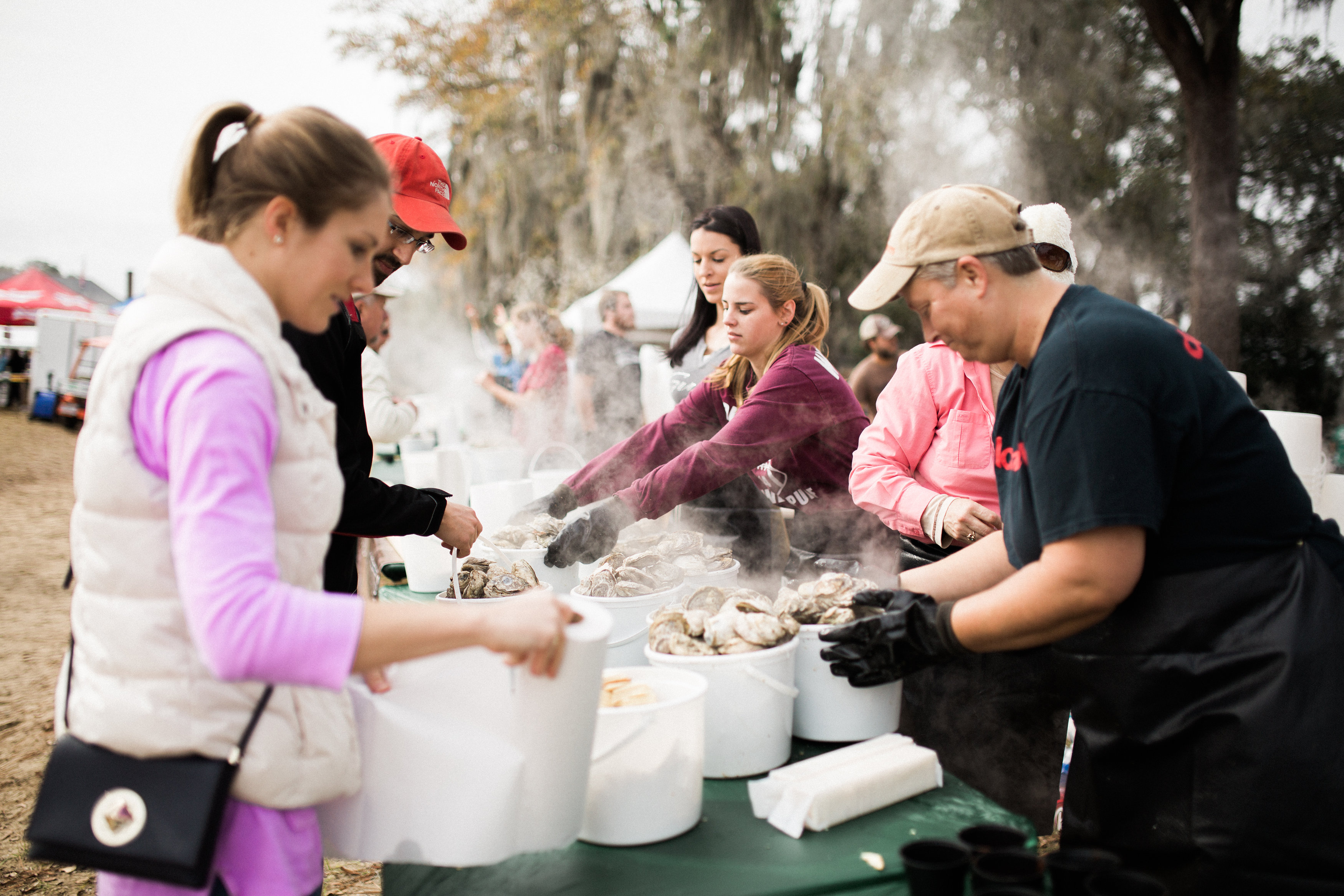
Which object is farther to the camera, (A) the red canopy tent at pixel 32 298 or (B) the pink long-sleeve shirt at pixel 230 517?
(A) the red canopy tent at pixel 32 298

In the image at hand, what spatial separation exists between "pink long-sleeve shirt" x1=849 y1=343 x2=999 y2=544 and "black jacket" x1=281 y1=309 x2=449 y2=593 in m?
1.27

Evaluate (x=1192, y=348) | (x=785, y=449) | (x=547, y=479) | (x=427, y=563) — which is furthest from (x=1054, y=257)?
(x=427, y=563)

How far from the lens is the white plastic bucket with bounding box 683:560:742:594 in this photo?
221 centimetres

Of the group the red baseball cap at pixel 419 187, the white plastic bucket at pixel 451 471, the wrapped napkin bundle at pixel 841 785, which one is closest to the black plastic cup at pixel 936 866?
the wrapped napkin bundle at pixel 841 785

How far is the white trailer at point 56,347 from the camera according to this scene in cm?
2091

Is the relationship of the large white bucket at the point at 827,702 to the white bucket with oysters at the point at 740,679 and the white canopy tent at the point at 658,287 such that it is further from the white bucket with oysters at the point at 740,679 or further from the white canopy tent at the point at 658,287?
the white canopy tent at the point at 658,287

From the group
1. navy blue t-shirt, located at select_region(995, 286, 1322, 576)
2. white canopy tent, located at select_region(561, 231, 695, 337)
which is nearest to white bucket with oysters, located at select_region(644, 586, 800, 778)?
navy blue t-shirt, located at select_region(995, 286, 1322, 576)

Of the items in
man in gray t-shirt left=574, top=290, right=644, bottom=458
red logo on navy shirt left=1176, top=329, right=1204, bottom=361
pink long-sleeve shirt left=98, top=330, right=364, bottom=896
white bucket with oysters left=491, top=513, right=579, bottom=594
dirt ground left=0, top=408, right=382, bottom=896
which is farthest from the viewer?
man in gray t-shirt left=574, top=290, right=644, bottom=458

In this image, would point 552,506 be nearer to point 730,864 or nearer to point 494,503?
point 494,503

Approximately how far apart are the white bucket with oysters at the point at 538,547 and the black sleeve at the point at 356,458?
13.4 inches

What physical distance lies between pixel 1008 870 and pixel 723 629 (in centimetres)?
69

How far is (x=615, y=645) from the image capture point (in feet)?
6.19

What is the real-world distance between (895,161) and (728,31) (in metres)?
2.91

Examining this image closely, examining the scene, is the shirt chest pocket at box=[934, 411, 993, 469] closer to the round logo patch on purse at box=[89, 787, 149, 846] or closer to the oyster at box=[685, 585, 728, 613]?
the oyster at box=[685, 585, 728, 613]
